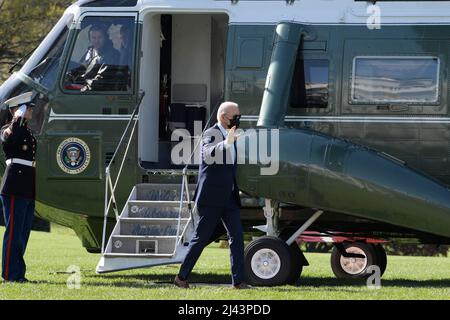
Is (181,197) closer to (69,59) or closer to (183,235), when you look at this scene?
(183,235)

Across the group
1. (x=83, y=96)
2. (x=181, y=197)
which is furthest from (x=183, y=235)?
(x=83, y=96)

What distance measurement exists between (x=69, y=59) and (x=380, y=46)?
3.74 metres

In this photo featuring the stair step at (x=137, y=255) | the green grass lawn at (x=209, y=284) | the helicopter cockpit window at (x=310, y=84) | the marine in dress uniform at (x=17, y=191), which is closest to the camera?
the green grass lawn at (x=209, y=284)

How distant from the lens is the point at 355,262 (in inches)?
546

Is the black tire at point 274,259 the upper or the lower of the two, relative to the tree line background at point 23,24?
lower

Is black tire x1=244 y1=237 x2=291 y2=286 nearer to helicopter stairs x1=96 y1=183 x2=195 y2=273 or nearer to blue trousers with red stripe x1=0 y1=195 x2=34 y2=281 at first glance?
helicopter stairs x1=96 y1=183 x2=195 y2=273

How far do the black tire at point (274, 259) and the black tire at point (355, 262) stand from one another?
2.33 meters

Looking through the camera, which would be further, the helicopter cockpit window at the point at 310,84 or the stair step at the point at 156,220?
the helicopter cockpit window at the point at 310,84

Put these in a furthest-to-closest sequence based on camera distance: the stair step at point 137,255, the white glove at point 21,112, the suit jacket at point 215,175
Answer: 1. the white glove at point 21,112
2. the stair step at point 137,255
3. the suit jacket at point 215,175

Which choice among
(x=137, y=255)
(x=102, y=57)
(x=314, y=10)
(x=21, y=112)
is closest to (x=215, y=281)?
(x=137, y=255)

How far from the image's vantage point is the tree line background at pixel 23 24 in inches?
1182

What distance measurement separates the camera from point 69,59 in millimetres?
12750

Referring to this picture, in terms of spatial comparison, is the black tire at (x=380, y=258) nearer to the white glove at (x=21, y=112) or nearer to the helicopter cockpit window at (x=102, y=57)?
the helicopter cockpit window at (x=102, y=57)

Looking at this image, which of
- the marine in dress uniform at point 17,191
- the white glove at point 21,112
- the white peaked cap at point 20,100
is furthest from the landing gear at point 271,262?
the white peaked cap at point 20,100
